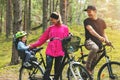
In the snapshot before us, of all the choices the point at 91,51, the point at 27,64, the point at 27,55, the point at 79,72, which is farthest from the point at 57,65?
the point at 27,64

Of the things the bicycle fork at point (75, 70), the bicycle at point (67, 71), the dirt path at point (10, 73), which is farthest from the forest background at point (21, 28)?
the bicycle fork at point (75, 70)

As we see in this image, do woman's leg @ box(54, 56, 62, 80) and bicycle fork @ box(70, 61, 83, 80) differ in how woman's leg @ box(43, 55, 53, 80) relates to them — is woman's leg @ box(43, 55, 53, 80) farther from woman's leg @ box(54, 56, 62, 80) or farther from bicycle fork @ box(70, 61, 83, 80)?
bicycle fork @ box(70, 61, 83, 80)

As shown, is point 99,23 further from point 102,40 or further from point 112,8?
point 112,8

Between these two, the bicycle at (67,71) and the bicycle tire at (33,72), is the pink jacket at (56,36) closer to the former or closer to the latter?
the bicycle at (67,71)

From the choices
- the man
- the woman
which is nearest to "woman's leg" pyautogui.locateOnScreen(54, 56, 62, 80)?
the woman

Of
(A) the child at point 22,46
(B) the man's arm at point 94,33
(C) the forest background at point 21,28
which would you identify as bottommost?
(C) the forest background at point 21,28

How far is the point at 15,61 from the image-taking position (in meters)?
17.5

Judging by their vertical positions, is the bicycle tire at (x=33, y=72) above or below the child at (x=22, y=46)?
below

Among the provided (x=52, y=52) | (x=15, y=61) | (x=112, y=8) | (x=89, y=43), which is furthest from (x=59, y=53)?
(x=112, y=8)

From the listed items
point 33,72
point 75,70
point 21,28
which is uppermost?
point 21,28

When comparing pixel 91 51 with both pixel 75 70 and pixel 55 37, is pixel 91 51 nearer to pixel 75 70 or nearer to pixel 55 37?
pixel 75 70

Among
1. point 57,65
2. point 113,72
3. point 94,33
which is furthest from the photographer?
point 57,65

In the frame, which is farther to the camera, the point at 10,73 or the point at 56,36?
the point at 10,73

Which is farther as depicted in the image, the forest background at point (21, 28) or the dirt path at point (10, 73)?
the forest background at point (21, 28)
